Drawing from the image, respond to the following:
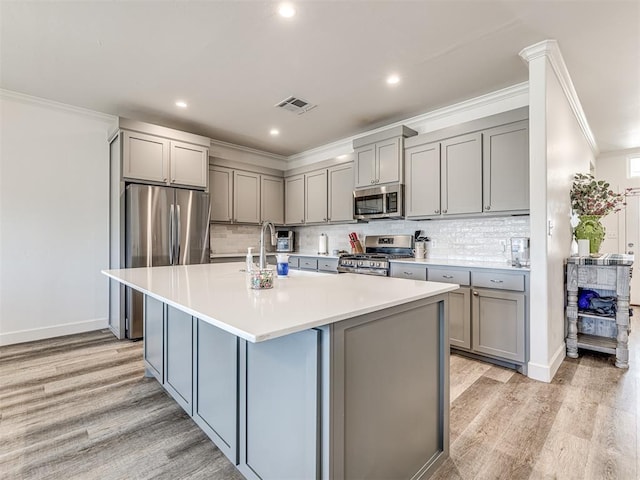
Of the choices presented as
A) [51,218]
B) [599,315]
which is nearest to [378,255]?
[599,315]

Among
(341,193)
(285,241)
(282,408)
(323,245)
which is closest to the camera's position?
(282,408)

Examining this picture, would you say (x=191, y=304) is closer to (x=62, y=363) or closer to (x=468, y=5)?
(x=468, y=5)

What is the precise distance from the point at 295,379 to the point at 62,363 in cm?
290

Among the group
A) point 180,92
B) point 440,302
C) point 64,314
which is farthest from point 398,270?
point 64,314

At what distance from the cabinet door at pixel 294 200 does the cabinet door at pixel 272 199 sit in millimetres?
92

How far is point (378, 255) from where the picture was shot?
13.0ft

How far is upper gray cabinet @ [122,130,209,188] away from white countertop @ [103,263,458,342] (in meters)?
2.05

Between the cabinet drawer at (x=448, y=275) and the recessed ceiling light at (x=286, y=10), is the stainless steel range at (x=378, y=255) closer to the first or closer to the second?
the cabinet drawer at (x=448, y=275)

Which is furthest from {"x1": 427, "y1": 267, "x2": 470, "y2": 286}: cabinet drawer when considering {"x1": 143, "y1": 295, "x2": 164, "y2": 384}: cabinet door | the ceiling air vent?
{"x1": 143, "y1": 295, "x2": 164, "y2": 384}: cabinet door

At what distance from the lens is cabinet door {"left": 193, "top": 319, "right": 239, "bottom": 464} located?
151 centimetres

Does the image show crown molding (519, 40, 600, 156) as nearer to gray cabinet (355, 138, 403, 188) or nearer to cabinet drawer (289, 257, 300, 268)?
gray cabinet (355, 138, 403, 188)

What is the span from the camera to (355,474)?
119 centimetres

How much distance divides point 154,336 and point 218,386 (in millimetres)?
1077

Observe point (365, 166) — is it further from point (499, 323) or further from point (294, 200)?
point (499, 323)
